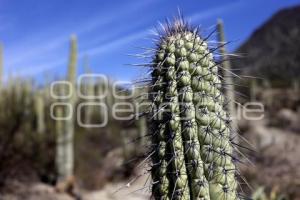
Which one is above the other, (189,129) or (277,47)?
(277,47)

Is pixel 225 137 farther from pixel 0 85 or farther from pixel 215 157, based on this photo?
pixel 0 85

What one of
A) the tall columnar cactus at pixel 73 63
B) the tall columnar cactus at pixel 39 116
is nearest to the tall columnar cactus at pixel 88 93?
the tall columnar cactus at pixel 39 116

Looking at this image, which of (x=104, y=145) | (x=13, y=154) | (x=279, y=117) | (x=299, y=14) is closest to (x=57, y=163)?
(x=13, y=154)

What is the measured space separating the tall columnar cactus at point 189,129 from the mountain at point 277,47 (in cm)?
5040

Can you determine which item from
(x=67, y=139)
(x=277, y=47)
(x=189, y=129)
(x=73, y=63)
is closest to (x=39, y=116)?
(x=67, y=139)

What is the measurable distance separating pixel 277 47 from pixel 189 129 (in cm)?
6449

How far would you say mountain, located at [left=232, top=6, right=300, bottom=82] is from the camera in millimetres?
57531

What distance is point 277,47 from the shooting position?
64688 mm

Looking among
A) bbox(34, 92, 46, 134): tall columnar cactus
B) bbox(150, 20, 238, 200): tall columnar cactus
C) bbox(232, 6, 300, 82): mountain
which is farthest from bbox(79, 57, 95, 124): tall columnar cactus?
bbox(232, 6, 300, 82): mountain

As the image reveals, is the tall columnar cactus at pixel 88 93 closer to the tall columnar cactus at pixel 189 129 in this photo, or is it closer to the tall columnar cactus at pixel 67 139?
the tall columnar cactus at pixel 67 139

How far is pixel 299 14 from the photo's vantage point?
67.7 metres

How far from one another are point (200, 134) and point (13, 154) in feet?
37.4

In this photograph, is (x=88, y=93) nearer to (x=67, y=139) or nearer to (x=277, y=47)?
(x=67, y=139)

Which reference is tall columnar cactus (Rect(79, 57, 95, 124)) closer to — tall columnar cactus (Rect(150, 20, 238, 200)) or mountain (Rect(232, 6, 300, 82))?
tall columnar cactus (Rect(150, 20, 238, 200))
